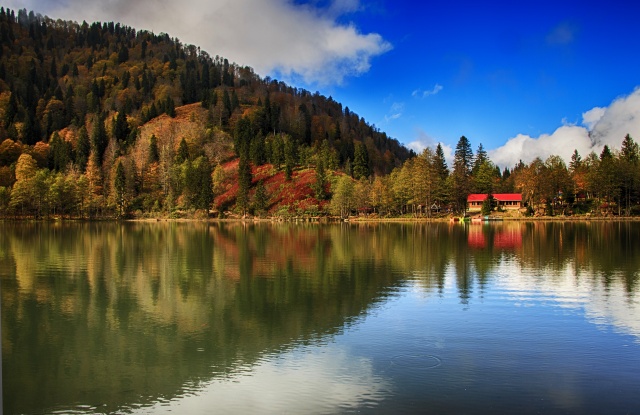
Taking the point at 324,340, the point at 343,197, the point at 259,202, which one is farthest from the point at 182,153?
the point at 324,340

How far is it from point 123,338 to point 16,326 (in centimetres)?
446

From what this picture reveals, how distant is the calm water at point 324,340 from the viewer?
1148 cm

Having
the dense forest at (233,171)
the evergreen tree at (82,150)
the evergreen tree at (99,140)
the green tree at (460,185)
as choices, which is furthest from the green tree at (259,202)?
the evergreen tree at (82,150)

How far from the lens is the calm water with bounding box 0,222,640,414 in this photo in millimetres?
11477

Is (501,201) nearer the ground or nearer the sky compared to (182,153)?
nearer the ground

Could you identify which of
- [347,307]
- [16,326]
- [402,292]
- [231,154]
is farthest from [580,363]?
[231,154]

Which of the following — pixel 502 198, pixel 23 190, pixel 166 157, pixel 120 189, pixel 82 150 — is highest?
pixel 82 150

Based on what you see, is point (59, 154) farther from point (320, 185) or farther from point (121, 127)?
point (320, 185)

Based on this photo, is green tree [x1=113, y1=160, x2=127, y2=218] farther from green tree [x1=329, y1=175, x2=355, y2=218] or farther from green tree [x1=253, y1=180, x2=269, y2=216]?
green tree [x1=329, y1=175, x2=355, y2=218]

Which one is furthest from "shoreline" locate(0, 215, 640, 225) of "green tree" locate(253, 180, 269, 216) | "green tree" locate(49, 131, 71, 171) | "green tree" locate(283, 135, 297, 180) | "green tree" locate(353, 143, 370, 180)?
"green tree" locate(49, 131, 71, 171)

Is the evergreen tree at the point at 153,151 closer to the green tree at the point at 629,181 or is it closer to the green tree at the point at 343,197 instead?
the green tree at the point at 343,197

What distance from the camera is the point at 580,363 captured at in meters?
13.5

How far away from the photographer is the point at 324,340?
15742 mm

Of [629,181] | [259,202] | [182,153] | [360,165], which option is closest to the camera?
[629,181]
